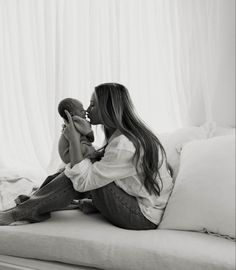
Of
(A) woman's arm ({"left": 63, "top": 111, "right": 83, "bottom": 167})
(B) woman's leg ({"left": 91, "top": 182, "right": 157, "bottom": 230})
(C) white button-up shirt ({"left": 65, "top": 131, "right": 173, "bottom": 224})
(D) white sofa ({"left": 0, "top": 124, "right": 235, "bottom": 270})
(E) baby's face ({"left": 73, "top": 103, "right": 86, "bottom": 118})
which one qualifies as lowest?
(D) white sofa ({"left": 0, "top": 124, "right": 235, "bottom": 270})

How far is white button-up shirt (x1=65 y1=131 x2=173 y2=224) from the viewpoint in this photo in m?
1.52

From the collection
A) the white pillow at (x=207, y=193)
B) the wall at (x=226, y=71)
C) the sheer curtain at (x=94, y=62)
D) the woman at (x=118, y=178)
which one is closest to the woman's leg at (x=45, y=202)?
the woman at (x=118, y=178)

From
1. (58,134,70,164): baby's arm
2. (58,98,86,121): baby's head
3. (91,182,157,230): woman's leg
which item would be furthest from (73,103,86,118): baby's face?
(91,182,157,230): woman's leg

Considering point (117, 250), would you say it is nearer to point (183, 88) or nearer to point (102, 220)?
point (102, 220)

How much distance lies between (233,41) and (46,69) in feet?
4.26

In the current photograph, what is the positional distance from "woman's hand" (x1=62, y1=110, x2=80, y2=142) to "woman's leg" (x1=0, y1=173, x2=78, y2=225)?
14cm

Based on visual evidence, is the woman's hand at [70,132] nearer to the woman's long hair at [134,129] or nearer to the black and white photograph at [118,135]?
the black and white photograph at [118,135]

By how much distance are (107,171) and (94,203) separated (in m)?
0.16

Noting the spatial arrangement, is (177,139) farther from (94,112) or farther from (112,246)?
(112,246)

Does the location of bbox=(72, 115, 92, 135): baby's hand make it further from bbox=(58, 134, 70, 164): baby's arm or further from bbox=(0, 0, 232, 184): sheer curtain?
bbox=(0, 0, 232, 184): sheer curtain

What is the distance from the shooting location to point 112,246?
1399mm

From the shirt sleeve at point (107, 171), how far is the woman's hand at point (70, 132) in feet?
0.47

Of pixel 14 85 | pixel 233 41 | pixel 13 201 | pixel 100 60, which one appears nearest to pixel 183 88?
pixel 233 41

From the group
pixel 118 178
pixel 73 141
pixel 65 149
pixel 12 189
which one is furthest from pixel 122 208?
pixel 12 189
